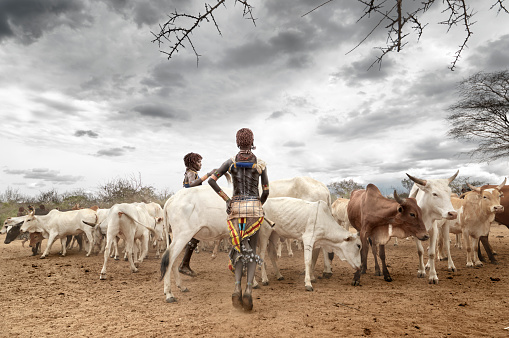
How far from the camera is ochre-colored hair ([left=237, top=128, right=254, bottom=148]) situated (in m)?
4.87

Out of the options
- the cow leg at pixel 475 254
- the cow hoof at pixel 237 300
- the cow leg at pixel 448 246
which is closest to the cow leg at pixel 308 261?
the cow hoof at pixel 237 300

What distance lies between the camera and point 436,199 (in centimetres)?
621

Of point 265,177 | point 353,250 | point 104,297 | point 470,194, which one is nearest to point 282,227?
point 353,250

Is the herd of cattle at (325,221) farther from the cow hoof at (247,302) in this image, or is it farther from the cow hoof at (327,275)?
the cow hoof at (247,302)

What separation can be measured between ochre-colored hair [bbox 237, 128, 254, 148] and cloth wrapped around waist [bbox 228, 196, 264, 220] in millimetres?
764

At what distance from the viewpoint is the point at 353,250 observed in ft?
20.6

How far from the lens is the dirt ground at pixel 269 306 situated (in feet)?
13.0

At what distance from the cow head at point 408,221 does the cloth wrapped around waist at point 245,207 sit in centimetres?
284

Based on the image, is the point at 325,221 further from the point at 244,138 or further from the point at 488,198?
the point at 488,198

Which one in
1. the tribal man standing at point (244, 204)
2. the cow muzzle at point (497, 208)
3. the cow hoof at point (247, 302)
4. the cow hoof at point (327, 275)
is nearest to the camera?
the cow hoof at point (247, 302)

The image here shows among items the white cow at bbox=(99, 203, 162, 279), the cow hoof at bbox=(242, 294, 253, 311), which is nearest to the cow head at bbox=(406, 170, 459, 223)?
the cow hoof at bbox=(242, 294, 253, 311)

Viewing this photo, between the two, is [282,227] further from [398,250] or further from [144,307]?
[398,250]

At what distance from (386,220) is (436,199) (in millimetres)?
963

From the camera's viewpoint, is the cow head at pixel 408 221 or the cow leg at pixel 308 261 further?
the cow head at pixel 408 221
